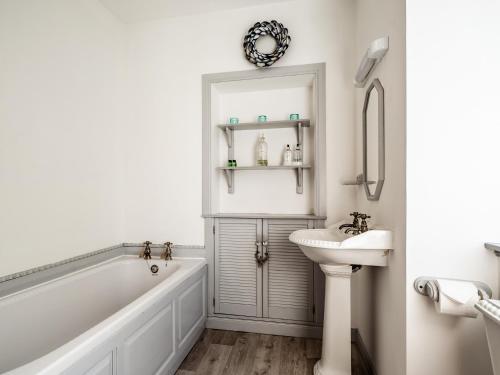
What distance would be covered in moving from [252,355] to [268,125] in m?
1.78

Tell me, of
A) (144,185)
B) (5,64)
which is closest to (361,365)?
(144,185)

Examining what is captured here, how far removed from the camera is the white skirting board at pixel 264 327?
1.98m

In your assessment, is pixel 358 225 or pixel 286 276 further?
pixel 286 276

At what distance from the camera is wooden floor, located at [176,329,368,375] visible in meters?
1.61

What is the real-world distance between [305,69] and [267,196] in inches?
43.2

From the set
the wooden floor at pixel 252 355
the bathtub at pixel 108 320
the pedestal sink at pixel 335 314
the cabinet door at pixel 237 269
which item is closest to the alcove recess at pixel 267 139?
the cabinet door at pixel 237 269

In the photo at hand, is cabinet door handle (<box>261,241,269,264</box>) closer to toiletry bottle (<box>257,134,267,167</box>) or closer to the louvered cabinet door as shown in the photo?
the louvered cabinet door

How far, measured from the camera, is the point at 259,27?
2008 mm

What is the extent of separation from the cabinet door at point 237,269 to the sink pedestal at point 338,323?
2.27 feet

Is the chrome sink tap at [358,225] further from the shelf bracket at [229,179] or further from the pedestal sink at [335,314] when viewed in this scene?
the shelf bracket at [229,179]

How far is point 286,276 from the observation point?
6.68ft

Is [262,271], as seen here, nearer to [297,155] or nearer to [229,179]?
[229,179]

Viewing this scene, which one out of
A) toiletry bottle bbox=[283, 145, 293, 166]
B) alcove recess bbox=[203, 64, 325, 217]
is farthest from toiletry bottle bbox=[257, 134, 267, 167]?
toiletry bottle bbox=[283, 145, 293, 166]

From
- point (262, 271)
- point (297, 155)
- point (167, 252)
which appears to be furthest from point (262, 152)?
point (167, 252)
